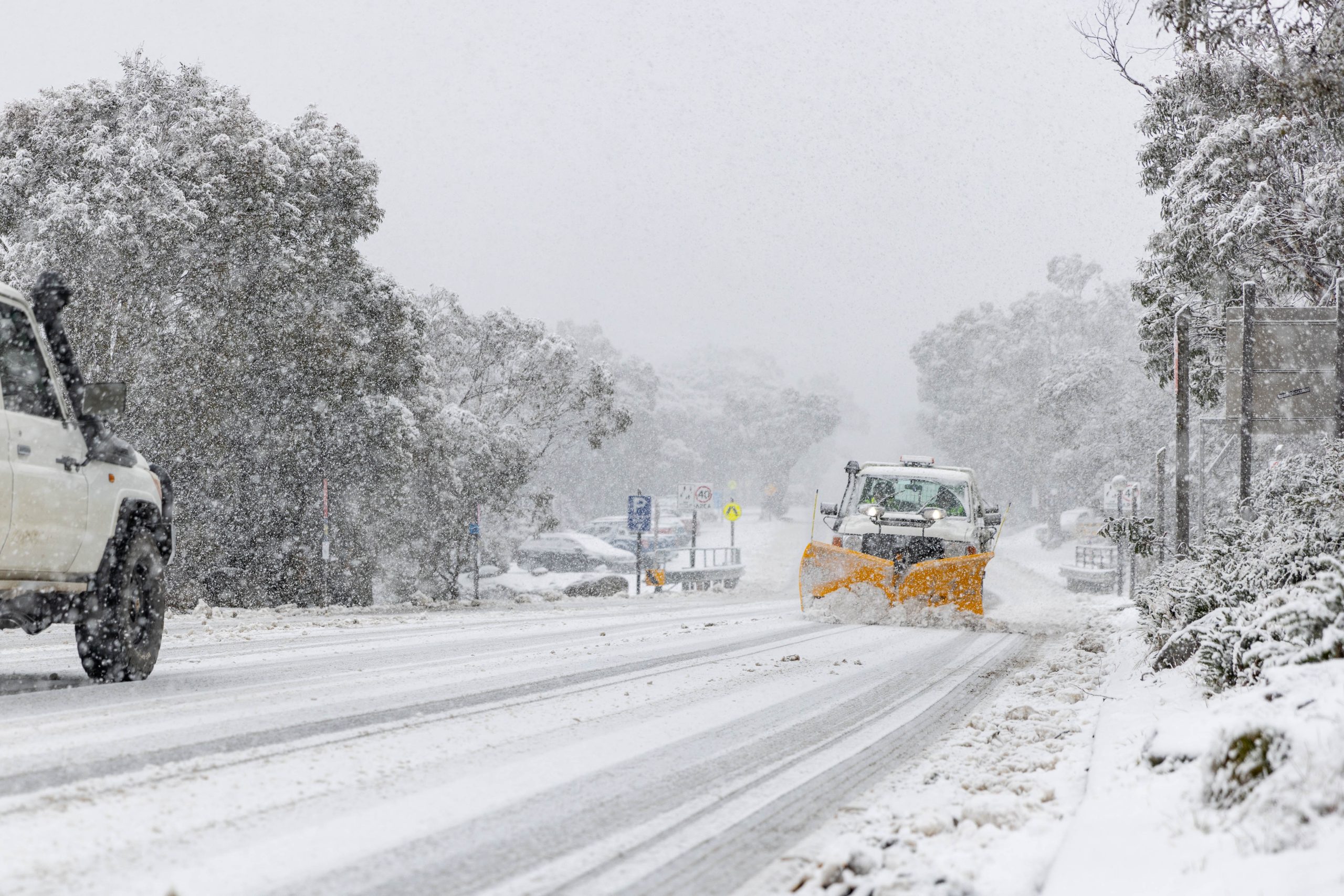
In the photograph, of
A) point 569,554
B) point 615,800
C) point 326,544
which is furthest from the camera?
point 569,554

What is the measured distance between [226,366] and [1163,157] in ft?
58.2

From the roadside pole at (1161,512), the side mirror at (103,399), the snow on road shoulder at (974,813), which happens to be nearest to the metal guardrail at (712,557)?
the roadside pole at (1161,512)

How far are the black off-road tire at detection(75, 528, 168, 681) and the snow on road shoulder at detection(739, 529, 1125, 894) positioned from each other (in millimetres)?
4602

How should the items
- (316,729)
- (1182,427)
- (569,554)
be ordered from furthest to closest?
(569,554), (1182,427), (316,729)

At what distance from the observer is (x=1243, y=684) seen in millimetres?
5445

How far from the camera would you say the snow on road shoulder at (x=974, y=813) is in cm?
341

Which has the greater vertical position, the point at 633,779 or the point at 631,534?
the point at 633,779

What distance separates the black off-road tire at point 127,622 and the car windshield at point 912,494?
10947 millimetres

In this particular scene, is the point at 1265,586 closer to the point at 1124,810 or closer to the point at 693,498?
the point at 1124,810

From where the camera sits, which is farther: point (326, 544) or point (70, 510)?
point (326, 544)

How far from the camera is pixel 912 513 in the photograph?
16.0 metres

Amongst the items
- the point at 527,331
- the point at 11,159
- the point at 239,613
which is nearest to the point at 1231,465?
the point at 527,331

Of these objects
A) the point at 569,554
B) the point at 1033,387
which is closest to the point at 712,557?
the point at 569,554

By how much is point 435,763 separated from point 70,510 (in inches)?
113
